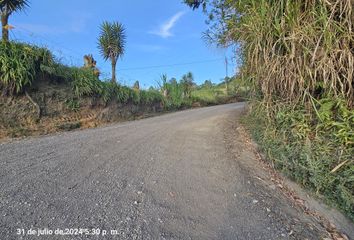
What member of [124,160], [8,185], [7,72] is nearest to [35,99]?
[7,72]

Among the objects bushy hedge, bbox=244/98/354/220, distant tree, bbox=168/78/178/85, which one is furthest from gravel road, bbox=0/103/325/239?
distant tree, bbox=168/78/178/85

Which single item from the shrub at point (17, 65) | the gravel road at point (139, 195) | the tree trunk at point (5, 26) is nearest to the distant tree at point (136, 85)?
the shrub at point (17, 65)

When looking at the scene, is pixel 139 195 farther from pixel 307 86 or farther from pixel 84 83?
pixel 84 83

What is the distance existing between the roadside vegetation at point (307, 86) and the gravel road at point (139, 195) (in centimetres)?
52

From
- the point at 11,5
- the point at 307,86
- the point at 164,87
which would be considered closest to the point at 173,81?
the point at 164,87

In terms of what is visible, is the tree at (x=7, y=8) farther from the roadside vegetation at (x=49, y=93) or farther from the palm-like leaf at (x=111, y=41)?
the palm-like leaf at (x=111, y=41)

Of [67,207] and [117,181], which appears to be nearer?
[67,207]

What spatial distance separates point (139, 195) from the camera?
3107mm

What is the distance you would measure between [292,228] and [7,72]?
692cm

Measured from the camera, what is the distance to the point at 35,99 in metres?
7.46

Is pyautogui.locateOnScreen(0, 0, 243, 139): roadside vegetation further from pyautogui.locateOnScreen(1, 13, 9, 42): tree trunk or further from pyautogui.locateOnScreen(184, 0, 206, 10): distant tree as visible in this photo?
pyautogui.locateOnScreen(184, 0, 206, 10): distant tree

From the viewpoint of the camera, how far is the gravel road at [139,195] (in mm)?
2404

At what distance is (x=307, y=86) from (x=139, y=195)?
2.53 meters

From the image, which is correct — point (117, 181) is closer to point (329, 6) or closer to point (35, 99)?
point (329, 6)
